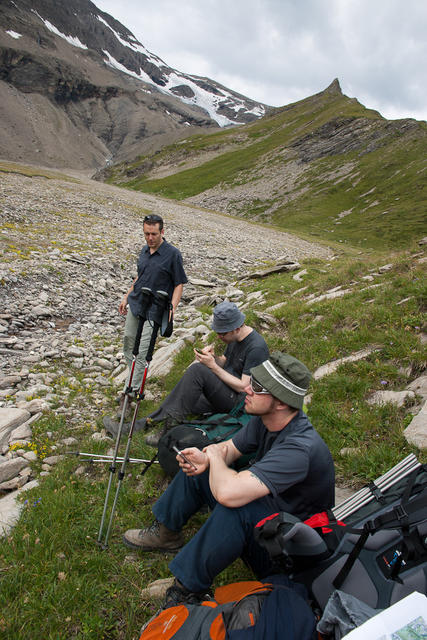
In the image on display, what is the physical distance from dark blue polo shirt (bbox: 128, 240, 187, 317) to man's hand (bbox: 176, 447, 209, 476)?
379cm

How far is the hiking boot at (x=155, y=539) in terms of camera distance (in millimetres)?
3748

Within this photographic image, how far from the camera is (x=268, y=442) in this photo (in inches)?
144

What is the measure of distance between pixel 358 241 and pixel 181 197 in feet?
176

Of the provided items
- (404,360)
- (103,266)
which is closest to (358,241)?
(103,266)

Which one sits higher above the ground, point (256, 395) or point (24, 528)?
point (256, 395)

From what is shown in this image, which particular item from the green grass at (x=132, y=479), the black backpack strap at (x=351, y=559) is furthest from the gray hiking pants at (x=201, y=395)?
the black backpack strap at (x=351, y=559)

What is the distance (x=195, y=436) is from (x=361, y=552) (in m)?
2.27

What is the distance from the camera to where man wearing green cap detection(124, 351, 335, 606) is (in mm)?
3027

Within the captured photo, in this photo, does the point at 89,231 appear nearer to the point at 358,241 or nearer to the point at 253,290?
the point at 253,290

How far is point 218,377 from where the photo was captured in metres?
5.68

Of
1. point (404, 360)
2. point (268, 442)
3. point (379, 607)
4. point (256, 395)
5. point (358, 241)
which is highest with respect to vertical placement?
point (358, 241)

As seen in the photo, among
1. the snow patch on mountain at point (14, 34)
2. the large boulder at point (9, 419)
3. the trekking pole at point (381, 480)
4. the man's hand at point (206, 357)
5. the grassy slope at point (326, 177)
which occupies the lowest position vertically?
the large boulder at point (9, 419)

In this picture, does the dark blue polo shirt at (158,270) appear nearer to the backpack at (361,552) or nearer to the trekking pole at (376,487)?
the trekking pole at (376,487)

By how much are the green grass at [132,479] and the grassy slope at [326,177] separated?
43.2m
